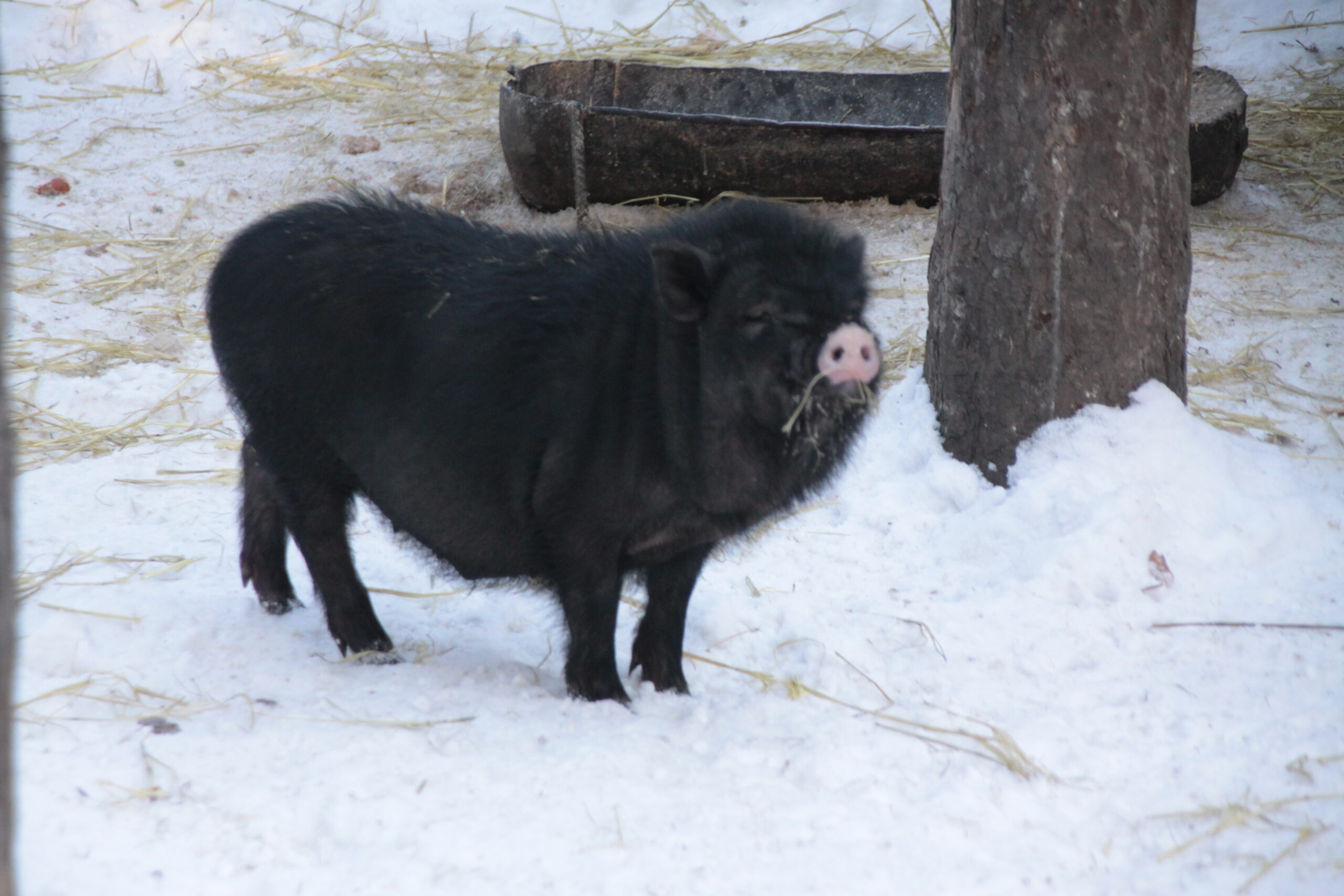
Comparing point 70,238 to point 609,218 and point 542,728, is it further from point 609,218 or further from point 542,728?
point 542,728

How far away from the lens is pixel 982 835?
7.57 feet

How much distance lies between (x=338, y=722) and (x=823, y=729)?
1086 mm

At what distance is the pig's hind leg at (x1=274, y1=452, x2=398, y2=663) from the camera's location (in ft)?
9.86

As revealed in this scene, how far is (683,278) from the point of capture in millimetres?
2510

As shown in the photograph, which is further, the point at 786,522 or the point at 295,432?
the point at 786,522

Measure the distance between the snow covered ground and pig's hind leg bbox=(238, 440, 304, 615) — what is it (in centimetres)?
6

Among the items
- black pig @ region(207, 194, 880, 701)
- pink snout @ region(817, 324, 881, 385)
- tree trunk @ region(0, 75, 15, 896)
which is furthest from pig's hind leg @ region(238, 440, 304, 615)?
tree trunk @ region(0, 75, 15, 896)

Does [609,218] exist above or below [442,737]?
above

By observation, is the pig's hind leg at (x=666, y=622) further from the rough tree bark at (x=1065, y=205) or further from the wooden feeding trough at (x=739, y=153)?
the wooden feeding trough at (x=739, y=153)

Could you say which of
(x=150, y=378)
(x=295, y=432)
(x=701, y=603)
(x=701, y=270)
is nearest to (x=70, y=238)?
(x=150, y=378)

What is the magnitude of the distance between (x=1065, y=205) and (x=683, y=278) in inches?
65.4

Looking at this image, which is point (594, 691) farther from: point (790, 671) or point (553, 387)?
point (553, 387)

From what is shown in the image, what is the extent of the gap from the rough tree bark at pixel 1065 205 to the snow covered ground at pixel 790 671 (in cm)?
21

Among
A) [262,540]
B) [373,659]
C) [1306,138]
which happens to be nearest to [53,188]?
[262,540]
